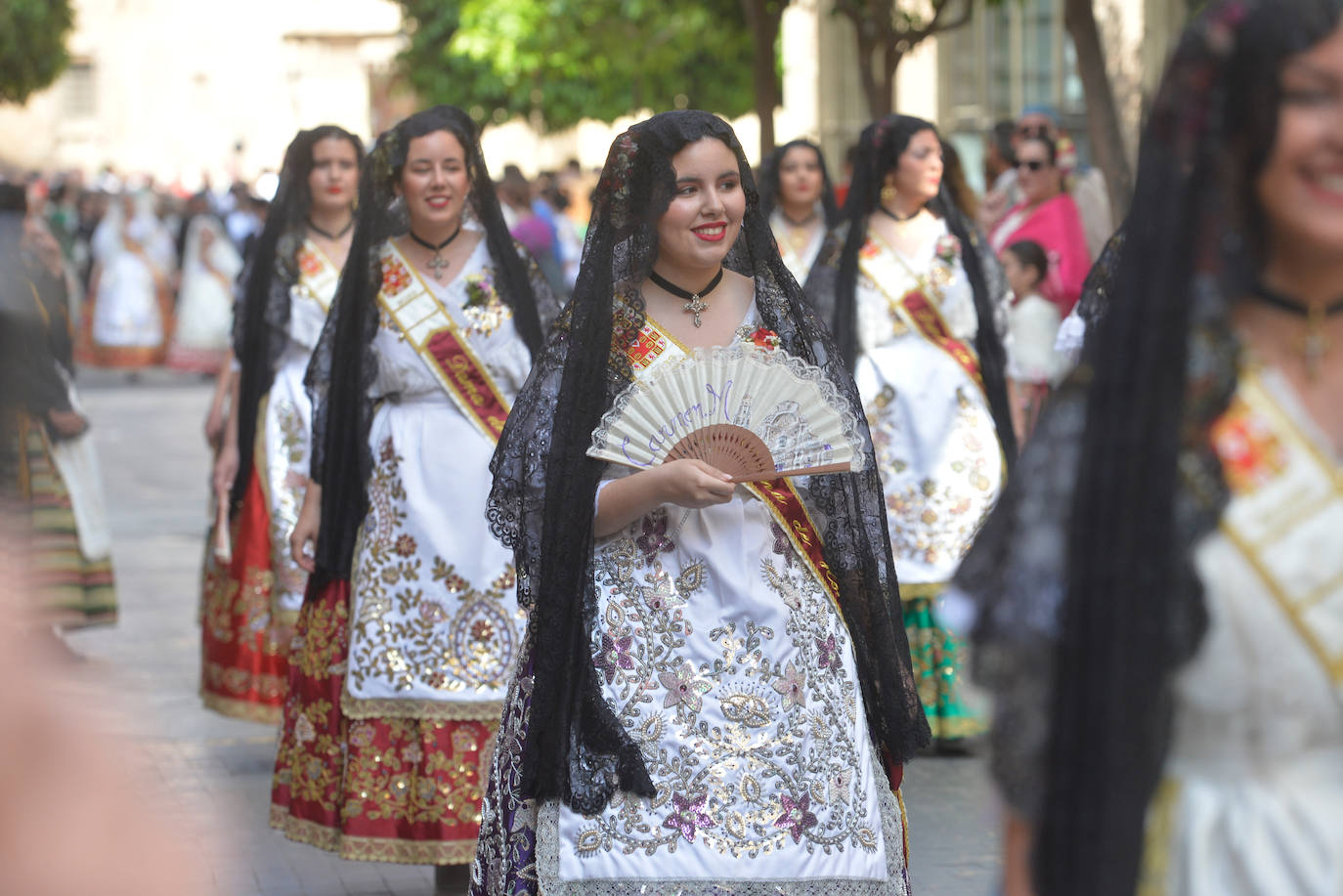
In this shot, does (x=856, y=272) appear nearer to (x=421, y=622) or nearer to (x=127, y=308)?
(x=421, y=622)

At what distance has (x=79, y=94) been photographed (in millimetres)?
60625

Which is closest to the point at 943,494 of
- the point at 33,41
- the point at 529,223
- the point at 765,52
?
the point at 765,52

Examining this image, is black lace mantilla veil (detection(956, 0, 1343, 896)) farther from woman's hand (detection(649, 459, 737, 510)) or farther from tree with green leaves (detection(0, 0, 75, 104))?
tree with green leaves (detection(0, 0, 75, 104))

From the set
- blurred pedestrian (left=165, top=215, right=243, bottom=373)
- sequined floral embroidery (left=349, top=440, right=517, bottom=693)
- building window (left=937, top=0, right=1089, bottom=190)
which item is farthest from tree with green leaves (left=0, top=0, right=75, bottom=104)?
sequined floral embroidery (left=349, top=440, right=517, bottom=693)

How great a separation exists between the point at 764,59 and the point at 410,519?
9965 mm

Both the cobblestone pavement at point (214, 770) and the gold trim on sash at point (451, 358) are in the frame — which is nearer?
the cobblestone pavement at point (214, 770)

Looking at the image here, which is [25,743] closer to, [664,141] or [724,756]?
[724,756]

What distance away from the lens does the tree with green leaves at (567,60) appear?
24.4 m

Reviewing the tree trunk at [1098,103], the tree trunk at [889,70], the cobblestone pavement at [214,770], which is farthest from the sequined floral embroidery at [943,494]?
the tree trunk at [889,70]

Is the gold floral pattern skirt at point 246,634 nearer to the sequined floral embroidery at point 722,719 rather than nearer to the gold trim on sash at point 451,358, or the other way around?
the gold trim on sash at point 451,358

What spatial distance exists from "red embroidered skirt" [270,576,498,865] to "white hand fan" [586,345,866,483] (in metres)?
1.81

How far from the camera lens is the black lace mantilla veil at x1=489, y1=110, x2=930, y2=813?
3896mm

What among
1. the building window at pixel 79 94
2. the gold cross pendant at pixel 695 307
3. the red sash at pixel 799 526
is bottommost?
the red sash at pixel 799 526

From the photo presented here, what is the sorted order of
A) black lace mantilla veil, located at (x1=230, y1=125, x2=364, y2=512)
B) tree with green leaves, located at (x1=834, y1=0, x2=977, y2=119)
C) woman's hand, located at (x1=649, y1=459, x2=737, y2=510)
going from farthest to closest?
tree with green leaves, located at (x1=834, y1=0, x2=977, y2=119) < black lace mantilla veil, located at (x1=230, y1=125, x2=364, y2=512) < woman's hand, located at (x1=649, y1=459, x2=737, y2=510)
